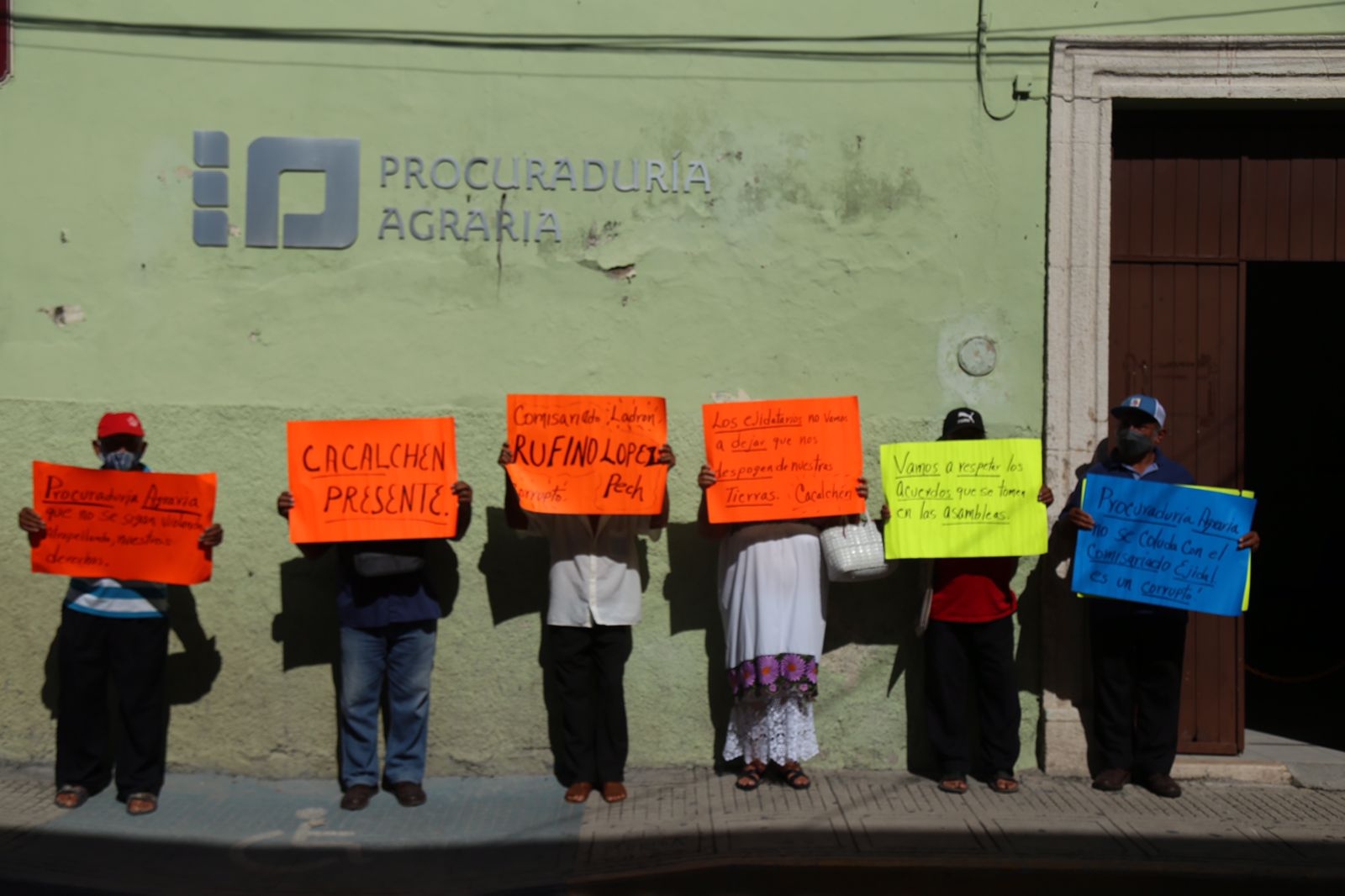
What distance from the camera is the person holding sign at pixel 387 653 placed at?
5.71 meters

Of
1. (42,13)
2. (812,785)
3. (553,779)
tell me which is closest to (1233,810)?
(812,785)

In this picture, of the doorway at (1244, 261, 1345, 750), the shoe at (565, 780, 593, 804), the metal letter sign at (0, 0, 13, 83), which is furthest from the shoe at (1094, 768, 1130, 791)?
the metal letter sign at (0, 0, 13, 83)

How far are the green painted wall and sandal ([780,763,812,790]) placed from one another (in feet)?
1.23

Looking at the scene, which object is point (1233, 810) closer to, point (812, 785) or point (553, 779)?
point (812, 785)

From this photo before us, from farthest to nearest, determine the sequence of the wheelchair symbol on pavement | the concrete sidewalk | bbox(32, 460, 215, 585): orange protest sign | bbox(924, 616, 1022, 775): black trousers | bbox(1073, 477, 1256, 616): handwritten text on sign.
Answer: bbox(924, 616, 1022, 775): black trousers < bbox(1073, 477, 1256, 616): handwritten text on sign < bbox(32, 460, 215, 585): orange protest sign < the wheelchair symbol on pavement < the concrete sidewalk

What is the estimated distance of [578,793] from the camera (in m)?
5.77

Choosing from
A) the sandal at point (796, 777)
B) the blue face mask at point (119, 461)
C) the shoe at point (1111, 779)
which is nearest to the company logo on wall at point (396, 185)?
the blue face mask at point (119, 461)

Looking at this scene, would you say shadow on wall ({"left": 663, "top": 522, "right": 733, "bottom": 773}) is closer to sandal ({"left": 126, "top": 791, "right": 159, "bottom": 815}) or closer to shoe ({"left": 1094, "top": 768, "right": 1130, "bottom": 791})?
shoe ({"left": 1094, "top": 768, "right": 1130, "bottom": 791})

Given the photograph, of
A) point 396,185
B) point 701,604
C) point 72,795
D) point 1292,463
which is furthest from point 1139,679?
point 1292,463

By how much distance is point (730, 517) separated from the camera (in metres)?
5.74

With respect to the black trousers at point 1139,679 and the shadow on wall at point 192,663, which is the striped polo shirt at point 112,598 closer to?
the shadow on wall at point 192,663

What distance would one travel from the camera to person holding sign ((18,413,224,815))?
5625 mm

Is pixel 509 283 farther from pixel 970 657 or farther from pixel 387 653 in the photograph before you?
pixel 970 657

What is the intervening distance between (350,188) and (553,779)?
3069 mm
